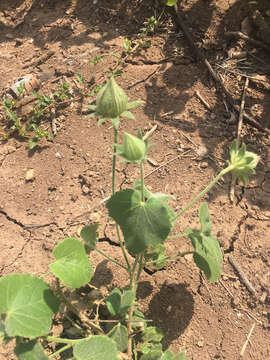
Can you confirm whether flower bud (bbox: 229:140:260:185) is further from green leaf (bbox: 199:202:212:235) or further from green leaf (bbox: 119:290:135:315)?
green leaf (bbox: 119:290:135:315)

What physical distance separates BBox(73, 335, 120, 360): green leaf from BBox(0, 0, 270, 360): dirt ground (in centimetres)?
61

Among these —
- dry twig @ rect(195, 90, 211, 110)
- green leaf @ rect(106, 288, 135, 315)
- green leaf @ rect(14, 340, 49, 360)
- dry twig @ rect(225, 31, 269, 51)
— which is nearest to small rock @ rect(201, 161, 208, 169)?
dry twig @ rect(195, 90, 211, 110)

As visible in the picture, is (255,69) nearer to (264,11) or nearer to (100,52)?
(264,11)

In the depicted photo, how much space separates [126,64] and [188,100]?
0.69 meters

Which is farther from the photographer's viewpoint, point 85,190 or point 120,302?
point 85,190

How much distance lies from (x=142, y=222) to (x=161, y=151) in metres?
1.21

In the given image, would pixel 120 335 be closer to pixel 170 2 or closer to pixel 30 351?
pixel 30 351

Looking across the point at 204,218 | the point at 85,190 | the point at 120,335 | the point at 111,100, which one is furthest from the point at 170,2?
the point at 120,335

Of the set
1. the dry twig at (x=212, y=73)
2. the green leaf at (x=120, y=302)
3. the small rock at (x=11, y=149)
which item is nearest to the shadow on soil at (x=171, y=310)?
the green leaf at (x=120, y=302)

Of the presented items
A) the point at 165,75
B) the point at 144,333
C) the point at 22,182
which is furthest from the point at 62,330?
the point at 165,75

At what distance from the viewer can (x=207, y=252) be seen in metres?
1.74

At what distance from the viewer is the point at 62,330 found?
1991 mm

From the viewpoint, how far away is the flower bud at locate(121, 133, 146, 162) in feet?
4.45

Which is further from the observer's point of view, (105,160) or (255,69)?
(255,69)
